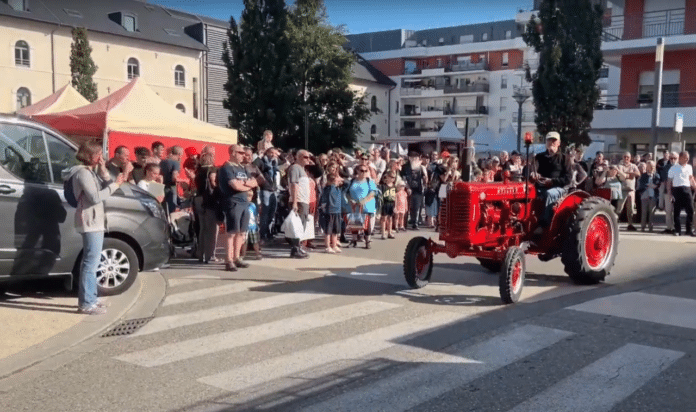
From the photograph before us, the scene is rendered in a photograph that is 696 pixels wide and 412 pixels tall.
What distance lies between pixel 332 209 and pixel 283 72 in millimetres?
23520

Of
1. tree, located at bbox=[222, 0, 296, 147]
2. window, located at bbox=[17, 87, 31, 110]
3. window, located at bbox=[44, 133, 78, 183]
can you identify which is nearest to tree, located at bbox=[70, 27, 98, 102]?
window, located at bbox=[17, 87, 31, 110]

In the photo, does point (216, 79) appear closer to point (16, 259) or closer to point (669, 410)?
point (16, 259)

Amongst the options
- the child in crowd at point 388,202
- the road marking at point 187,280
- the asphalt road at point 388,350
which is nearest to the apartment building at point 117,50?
the child in crowd at point 388,202

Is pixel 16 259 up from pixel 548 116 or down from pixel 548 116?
down

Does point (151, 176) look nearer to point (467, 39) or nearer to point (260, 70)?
point (260, 70)

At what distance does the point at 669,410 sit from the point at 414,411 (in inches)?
68.5

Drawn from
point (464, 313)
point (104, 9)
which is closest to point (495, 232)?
point (464, 313)

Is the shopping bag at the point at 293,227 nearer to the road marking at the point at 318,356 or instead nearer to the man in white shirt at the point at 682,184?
the road marking at the point at 318,356

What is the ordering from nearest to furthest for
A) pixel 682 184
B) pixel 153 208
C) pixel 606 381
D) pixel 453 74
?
pixel 606 381 < pixel 153 208 < pixel 682 184 < pixel 453 74

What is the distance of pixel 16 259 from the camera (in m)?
7.54

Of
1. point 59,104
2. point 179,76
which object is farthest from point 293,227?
point 179,76

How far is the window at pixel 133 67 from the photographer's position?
53.0m

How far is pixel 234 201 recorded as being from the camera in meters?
10.0

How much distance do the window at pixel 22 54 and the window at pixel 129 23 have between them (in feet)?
25.5
